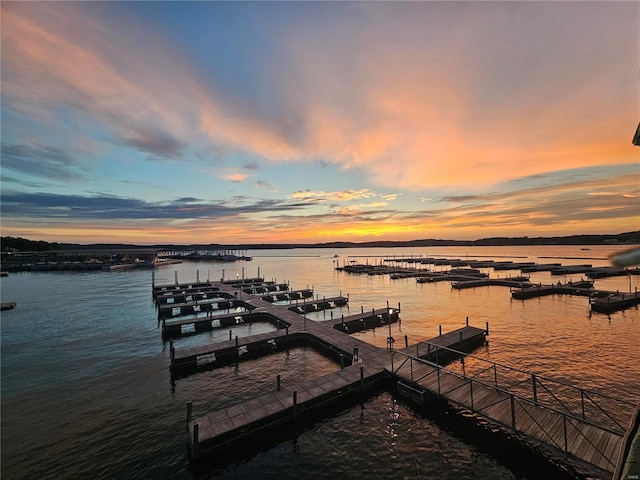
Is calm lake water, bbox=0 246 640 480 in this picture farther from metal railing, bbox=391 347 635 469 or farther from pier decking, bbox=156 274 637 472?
metal railing, bbox=391 347 635 469

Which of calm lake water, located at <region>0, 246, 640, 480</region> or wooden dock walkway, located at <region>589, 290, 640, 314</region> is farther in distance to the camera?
wooden dock walkway, located at <region>589, 290, 640, 314</region>

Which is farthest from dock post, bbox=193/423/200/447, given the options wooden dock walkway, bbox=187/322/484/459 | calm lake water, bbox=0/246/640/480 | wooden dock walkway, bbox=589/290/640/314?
wooden dock walkway, bbox=589/290/640/314

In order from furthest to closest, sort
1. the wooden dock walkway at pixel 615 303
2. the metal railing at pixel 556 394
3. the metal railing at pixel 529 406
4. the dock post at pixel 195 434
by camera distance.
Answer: the wooden dock walkway at pixel 615 303, the metal railing at pixel 556 394, the dock post at pixel 195 434, the metal railing at pixel 529 406

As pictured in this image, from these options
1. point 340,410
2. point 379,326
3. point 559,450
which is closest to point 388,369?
point 340,410

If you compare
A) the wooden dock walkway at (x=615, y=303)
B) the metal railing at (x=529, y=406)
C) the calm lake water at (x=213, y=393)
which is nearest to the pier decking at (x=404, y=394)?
the metal railing at (x=529, y=406)

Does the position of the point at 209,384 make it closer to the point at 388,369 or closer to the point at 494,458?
the point at 388,369

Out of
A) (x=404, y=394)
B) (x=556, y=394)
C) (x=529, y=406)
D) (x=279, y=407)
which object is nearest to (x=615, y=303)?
(x=556, y=394)

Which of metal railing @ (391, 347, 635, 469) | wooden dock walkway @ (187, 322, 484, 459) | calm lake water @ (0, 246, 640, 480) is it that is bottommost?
calm lake water @ (0, 246, 640, 480)

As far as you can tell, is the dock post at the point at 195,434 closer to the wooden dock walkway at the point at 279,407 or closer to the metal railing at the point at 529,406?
the wooden dock walkway at the point at 279,407
